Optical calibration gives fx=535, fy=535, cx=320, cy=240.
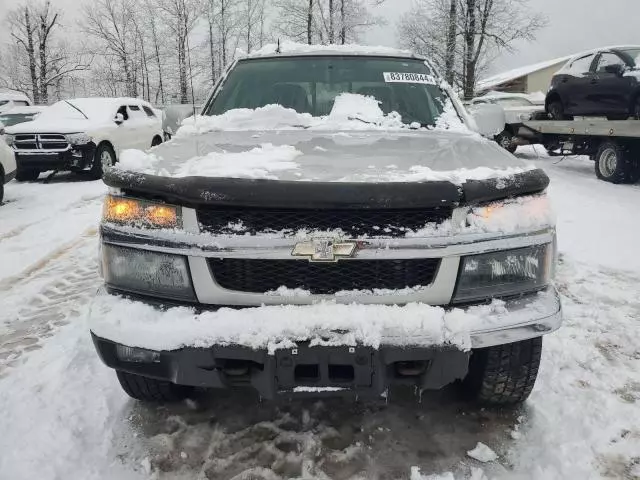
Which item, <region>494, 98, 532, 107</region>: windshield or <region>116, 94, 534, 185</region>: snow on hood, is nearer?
<region>116, 94, 534, 185</region>: snow on hood

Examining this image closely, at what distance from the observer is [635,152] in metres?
9.35

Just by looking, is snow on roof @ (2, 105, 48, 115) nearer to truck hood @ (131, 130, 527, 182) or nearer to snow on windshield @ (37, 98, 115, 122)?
snow on windshield @ (37, 98, 115, 122)

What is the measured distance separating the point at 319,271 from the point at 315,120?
143 centimetres

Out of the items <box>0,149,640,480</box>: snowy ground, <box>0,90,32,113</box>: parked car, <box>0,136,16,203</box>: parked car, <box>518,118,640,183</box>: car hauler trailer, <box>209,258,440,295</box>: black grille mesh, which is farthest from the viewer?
<box>0,90,32,113</box>: parked car

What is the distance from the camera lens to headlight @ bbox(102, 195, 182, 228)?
6.54ft

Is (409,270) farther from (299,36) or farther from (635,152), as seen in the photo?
(299,36)

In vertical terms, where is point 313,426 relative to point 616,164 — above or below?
below

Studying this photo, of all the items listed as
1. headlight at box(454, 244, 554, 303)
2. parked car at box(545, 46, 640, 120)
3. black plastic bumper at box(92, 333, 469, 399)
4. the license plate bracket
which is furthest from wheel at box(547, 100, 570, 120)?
the license plate bracket

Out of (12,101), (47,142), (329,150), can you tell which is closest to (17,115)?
(12,101)

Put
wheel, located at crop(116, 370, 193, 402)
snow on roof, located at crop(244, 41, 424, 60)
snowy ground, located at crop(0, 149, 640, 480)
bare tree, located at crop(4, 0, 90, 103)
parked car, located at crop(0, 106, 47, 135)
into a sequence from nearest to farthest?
snowy ground, located at crop(0, 149, 640, 480) < wheel, located at crop(116, 370, 193, 402) < snow on roof, located at crop(244, 41, 424, 60) < parked car, located at crop(0, 106, 47, 135) < bare tree, located at crop(4, 0, 90, 103)

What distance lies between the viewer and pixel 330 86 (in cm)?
343

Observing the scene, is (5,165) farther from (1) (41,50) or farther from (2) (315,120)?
(1) (41,50)

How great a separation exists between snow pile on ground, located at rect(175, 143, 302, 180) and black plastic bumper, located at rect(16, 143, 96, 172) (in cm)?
951

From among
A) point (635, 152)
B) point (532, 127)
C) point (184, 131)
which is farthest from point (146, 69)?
point (184, 131)
